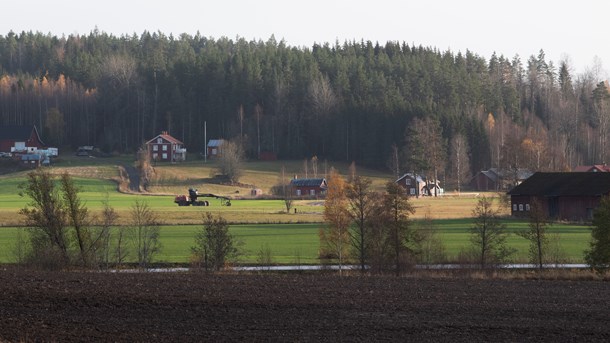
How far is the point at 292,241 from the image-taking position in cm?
5466

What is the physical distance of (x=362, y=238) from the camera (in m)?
39.3

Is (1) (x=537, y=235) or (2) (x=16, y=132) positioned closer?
(1) (x=537, y=235)

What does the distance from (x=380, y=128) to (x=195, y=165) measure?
2639 centimetres

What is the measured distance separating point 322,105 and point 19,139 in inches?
1723

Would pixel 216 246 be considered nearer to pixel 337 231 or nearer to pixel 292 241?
pixel 337 231

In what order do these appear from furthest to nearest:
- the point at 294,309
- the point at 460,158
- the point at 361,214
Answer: the point at 460,158
the point at 361,214
the point at 294,309

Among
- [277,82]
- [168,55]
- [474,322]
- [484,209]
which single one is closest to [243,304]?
[474,322]

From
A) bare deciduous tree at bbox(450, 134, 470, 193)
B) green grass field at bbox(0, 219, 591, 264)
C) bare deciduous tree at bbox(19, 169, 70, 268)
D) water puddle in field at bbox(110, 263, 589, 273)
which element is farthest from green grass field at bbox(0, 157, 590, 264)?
bare deciduous tree at bbox(450, 134, 470, 193)

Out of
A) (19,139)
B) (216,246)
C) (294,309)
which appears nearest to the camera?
(294,309)

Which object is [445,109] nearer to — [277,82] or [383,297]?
[277,82]

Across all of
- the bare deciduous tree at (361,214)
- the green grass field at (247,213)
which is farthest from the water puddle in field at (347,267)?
the green grass field at (247,213)

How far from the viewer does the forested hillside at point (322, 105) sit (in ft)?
433

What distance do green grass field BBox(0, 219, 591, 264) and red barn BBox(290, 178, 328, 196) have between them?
3870 cm

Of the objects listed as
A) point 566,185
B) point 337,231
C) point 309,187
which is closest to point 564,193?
point 566,185
